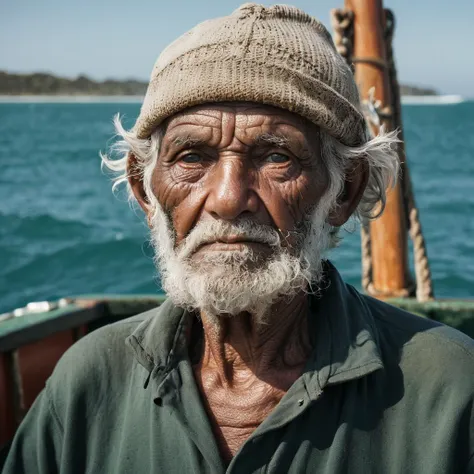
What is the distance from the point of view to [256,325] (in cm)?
215

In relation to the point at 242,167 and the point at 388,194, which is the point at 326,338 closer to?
the point at 242,167

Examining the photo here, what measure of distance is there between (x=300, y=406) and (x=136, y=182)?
97cm

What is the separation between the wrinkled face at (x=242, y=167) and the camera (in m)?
1.96

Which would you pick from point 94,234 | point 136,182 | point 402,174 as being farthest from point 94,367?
point 94,234

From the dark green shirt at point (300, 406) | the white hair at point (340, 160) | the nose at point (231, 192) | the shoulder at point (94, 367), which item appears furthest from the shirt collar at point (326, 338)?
the nose at point (231, 192)

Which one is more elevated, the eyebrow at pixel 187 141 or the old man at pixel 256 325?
the eyebrow at pixel 187 141

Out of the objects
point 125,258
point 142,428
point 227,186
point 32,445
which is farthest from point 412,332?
point 125,258

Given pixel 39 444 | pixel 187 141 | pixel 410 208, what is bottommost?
pixel 39 444

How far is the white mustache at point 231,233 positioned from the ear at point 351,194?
30cm

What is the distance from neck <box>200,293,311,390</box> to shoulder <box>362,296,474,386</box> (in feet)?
0.82

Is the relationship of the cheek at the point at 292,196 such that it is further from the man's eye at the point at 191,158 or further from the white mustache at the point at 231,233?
the man's eye at the point at 191,158

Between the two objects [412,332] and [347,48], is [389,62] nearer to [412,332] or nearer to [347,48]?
[347,48]

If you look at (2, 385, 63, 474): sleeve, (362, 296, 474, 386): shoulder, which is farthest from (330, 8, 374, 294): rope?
(2, 385, 63, 474): sleeve

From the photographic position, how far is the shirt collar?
76.3 inches
